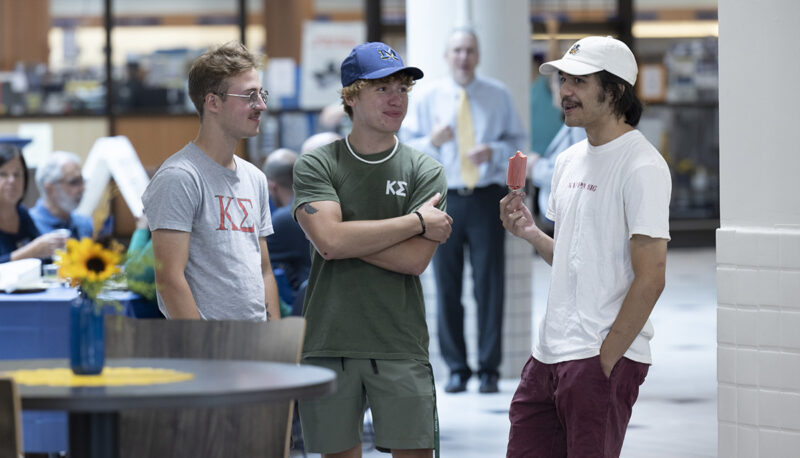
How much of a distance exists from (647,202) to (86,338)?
1.47m

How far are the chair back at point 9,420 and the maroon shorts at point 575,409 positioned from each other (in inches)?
56.4

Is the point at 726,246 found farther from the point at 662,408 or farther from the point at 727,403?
the point at 662,408

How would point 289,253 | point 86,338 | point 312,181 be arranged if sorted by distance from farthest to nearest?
point 289,253 → point 312,181 → point 86,338

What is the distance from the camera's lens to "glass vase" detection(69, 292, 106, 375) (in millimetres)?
2848

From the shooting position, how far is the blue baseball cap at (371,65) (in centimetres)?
364

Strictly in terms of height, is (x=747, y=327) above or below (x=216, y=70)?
below

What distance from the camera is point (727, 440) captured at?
408 centimetres

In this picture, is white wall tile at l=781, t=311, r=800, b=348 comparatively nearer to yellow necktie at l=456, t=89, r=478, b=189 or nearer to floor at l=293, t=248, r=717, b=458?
floor at l=293, t=248, r=717, b=458

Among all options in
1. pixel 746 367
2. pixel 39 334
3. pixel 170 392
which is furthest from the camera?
pixel 39 334

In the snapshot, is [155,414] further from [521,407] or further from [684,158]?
[684,158]

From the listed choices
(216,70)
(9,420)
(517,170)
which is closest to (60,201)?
(216,70)

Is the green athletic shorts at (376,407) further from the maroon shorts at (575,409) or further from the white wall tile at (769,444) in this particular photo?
the white wall tile at (769,444)

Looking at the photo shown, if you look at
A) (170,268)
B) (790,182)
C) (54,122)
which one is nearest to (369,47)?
(170,268)

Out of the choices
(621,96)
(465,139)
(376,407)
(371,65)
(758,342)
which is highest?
(371,65)
